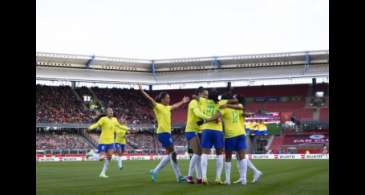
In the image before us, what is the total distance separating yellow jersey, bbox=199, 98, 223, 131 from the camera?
12.5 m

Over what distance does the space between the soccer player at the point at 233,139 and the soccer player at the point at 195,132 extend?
24.8 inches

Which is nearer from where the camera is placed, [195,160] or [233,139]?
[233,139]

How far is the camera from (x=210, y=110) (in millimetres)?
12922

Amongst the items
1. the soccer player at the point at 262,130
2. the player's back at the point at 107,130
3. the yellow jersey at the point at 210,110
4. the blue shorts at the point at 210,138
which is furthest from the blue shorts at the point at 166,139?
the soccer player at the point at 262,130

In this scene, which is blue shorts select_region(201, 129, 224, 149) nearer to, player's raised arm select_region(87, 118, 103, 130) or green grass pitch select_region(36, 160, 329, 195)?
green grass pitch select_region(36, 160, 329, 195)

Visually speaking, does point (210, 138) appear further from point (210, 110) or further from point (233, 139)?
point (210, 110)

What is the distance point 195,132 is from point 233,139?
1230 millimetres

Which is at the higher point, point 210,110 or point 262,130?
point 210,110

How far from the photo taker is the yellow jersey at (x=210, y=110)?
493 inches

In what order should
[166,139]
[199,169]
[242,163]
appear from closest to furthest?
1. [242,163]
2. [199,169]
3. [166,139]

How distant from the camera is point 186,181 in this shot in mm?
13820

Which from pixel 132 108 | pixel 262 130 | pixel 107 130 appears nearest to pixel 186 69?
pixel 132 108

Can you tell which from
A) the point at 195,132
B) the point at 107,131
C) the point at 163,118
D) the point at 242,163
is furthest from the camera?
the point at 107,131
